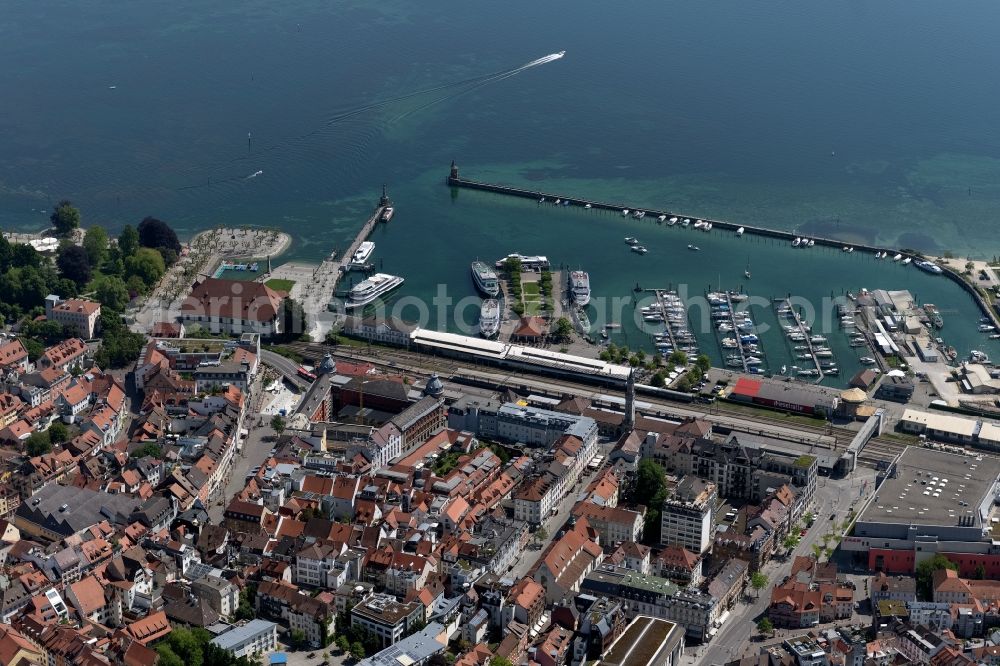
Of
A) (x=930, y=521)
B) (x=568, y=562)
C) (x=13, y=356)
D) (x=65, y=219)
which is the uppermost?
(x=65, y=219)

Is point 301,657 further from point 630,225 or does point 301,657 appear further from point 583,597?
point 630,225

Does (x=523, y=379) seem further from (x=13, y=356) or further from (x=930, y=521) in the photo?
(x=13, y=356)

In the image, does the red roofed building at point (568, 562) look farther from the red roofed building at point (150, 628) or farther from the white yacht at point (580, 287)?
the white yacht at point (580, 287)

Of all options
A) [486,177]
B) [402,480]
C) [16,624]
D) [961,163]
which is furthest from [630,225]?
[16,624]

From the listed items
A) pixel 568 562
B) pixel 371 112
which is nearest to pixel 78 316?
pixel 568 562

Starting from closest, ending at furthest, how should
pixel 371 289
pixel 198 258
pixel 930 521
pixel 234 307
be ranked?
pixel 930 521 → pixel 234 307 → pixel 371 289 → pixel 198 258

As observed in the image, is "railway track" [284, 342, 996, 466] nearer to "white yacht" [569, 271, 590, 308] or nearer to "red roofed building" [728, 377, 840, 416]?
"red roofed building" [728, 377, 840, 416]

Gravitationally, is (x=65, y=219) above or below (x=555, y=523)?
above
